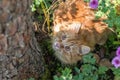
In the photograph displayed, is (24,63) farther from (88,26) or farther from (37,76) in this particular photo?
(88,26)

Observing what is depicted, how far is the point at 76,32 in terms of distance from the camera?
2258mm

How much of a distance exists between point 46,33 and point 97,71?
651mm

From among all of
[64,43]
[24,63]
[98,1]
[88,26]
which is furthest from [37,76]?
[98,1]

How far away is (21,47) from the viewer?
7.03 ft

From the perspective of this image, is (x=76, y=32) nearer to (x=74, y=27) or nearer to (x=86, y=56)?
(x=74, y=27)

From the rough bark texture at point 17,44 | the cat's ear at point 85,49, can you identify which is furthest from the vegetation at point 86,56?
the rough bark texture at point 17,44

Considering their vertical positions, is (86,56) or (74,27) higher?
(74,27)

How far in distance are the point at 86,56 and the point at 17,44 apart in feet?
1.49

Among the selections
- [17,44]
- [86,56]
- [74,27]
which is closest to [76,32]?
[74,27]

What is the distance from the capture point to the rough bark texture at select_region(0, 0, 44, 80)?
186cm

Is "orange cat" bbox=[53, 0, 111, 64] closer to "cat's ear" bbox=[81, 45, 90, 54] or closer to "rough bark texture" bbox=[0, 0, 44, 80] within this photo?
"cat's ear" bbox=[81, 45, 90, 54]

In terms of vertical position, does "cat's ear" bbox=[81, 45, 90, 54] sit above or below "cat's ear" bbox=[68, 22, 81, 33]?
below

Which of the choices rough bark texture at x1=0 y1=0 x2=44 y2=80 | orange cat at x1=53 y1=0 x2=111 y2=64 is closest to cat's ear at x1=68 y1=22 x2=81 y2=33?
orange cat at x1=53 y1=0 x2=111 y2=64

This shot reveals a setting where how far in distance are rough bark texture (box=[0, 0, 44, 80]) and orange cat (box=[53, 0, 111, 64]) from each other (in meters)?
0.18
